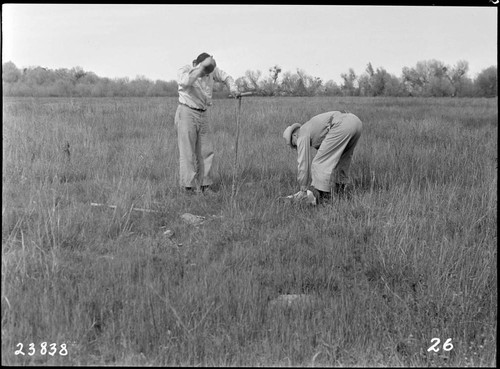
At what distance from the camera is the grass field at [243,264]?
3.38m

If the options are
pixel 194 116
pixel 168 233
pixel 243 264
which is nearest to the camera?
pixel 243 264

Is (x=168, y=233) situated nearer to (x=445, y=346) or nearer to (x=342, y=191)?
(x=342, y=191)

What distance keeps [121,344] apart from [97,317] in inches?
17.6

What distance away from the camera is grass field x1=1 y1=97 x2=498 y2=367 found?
3.38 m

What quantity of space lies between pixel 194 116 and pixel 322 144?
5.23ft

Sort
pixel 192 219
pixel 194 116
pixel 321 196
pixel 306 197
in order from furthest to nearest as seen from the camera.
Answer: pixel 194 116, pixel 321 196, pixel 306 197, pixel 192 219

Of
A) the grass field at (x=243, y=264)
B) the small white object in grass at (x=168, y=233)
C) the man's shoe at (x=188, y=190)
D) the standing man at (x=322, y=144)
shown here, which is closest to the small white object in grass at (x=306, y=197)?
the standing man at (x=322, y=144)

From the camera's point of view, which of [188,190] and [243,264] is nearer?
[243,264]

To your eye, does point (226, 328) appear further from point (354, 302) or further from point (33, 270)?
point (33, 270)

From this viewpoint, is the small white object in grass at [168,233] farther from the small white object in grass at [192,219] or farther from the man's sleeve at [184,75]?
the man's sleeve at [184,75]

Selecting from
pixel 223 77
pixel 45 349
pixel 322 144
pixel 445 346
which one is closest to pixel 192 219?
pixel 322 144

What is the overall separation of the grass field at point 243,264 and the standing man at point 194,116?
1.11 ft

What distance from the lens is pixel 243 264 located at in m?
4.58

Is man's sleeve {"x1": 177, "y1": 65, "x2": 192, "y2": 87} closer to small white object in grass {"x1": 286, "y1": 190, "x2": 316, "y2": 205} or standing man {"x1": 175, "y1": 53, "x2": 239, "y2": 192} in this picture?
standing man {"x1": 175, "y1": 53, "x2": 239, "y2": 192}
